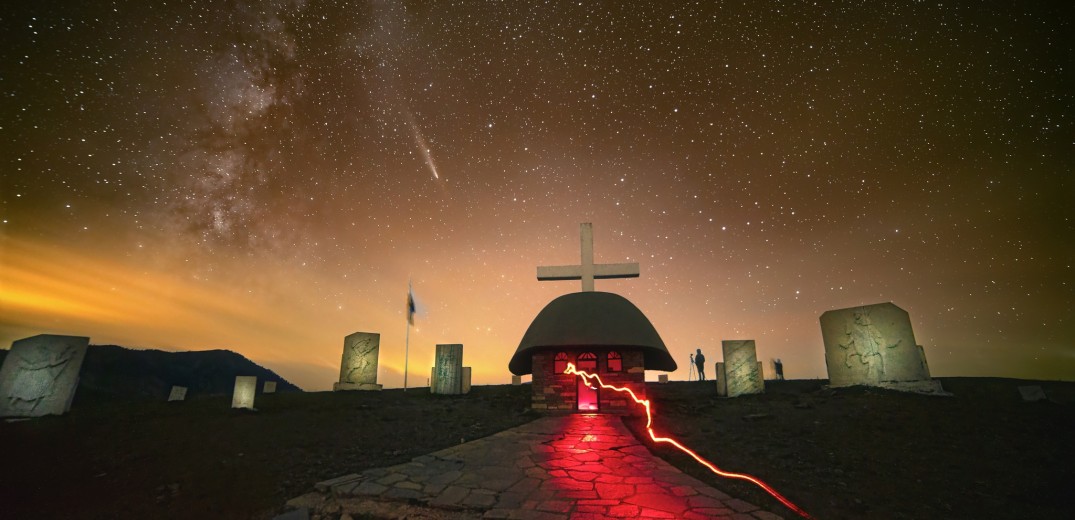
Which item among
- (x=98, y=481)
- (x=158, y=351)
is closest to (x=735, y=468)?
(x=98, y=481)

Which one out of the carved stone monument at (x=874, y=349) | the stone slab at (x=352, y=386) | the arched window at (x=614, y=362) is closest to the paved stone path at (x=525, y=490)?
the arched window at (x=614, y=362)

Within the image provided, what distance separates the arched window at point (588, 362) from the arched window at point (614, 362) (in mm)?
403

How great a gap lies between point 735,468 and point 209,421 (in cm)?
1070

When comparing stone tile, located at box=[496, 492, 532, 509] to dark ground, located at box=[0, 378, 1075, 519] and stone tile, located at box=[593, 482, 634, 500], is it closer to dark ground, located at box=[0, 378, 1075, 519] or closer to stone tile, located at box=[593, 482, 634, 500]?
stone tile, located at box=[593, 482, 634, 500]

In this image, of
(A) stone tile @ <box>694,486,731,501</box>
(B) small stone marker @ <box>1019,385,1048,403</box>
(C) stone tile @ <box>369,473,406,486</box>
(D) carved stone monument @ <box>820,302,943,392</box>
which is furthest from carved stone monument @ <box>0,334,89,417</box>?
(B) small stone marker @ <box>1019,385,1048,403</box>

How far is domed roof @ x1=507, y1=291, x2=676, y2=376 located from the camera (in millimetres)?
12055

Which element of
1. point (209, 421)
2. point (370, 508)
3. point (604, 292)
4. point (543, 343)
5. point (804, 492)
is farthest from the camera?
point (604, 292)

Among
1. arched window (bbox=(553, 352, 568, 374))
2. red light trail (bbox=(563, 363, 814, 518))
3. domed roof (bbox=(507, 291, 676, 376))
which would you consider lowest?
red light trail (bbox=(563, 363, 814, 518))

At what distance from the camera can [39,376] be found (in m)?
10.7

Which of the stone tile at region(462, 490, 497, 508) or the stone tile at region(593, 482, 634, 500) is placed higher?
the stone tile at region(593, 482, 634, 500)

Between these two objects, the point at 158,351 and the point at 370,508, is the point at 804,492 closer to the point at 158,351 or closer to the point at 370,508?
the point at 370,508

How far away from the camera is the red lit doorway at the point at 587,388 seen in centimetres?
1253

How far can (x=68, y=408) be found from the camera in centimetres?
1099

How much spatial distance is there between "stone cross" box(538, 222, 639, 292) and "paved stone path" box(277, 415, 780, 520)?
761cm
